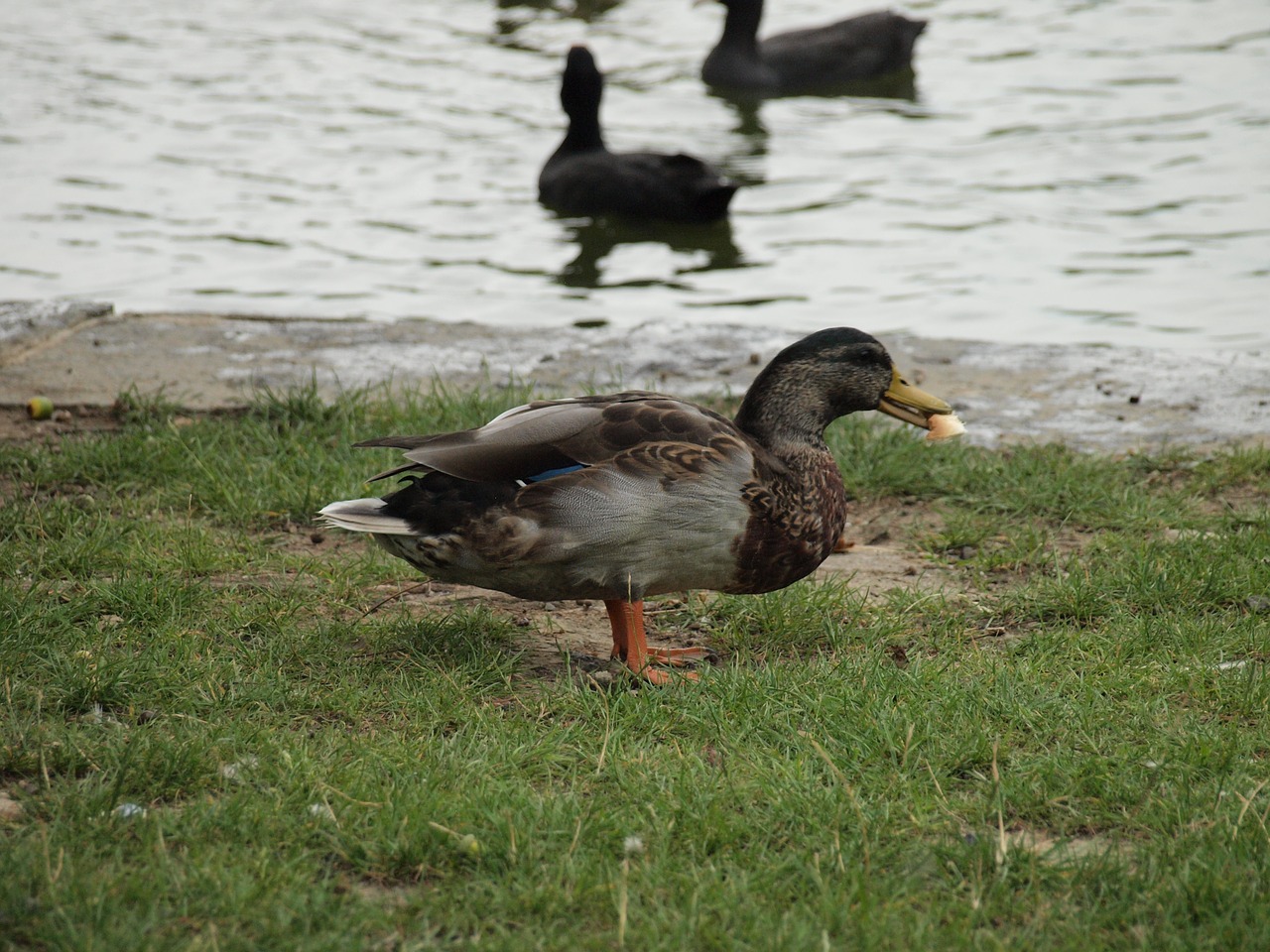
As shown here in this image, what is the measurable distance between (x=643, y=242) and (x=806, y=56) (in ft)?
15.8

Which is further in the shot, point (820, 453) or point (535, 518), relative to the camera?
point (820, 453)

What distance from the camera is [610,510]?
12.0 feet

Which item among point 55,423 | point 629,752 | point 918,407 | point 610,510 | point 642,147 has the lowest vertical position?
point 629,752

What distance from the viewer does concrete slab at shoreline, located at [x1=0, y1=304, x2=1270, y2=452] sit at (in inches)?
234

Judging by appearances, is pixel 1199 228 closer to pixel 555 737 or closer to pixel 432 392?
pixel 432 392

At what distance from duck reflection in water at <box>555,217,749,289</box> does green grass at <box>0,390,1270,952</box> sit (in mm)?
4396

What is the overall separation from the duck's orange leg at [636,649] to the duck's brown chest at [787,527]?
0.89ft

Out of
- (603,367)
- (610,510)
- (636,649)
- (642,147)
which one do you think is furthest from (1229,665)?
(642,147)

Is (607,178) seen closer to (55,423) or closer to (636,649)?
(55,423)

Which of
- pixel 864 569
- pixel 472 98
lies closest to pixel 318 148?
pixel 472 98

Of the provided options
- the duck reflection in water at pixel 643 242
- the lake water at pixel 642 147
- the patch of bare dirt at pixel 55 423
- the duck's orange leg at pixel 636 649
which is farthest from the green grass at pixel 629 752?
the duck reflection in water at pixel 643 242

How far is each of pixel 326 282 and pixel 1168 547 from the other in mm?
5793

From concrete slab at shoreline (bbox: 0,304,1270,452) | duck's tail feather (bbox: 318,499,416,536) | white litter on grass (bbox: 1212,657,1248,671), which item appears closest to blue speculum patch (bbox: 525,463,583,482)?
duck's tail feather (bbox: 318,499,416,536)

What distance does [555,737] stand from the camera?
10.9 feet
